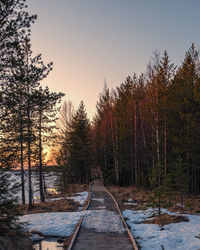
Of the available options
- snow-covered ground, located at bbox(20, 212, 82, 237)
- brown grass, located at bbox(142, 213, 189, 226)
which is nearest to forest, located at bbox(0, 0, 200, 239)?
brown grass, located at bbox(142, 213, 189, 226)

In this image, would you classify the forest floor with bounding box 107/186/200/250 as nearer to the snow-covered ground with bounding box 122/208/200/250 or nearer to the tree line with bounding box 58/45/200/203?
the snow-covered ground with bounding box 122/208/200/250

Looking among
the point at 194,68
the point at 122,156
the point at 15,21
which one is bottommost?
the point at 122,156

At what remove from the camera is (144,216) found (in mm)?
14578

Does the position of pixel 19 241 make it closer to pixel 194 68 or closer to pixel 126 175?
pixel 194 68

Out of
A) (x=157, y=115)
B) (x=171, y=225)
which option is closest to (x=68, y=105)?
(x=157, y=115)

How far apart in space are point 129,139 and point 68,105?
12586 mm

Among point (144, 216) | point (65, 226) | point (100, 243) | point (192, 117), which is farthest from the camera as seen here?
point (192, 117)

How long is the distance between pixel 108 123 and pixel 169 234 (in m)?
27.9

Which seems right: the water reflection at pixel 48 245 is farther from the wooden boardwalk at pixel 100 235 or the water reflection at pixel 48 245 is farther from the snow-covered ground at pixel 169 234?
the snow-covered ground at pixel 169 234

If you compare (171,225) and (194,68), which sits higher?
(194,68)

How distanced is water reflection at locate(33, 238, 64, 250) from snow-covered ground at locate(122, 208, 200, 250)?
3.30 metres

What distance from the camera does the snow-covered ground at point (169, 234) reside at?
9102mm

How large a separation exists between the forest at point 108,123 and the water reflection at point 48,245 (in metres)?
2.06

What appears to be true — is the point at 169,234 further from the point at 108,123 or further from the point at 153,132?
the point at 108,123
